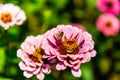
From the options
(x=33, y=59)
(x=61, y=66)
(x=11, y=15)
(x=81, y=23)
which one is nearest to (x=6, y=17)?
(x=11, y=15)

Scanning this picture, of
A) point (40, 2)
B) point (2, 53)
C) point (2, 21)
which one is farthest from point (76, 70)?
point (40, 2)

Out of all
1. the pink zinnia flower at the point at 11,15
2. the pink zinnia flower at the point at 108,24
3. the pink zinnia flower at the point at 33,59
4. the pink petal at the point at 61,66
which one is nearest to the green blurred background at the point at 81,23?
the pink zinnia flower at the point at 108,24

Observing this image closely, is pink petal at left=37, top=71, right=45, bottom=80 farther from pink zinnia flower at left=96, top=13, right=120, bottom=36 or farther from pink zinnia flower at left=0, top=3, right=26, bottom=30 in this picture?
pink zinnia flower at left=96, top=13, right=120, bottom=36

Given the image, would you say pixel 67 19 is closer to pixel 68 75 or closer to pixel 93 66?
pixel 93 66

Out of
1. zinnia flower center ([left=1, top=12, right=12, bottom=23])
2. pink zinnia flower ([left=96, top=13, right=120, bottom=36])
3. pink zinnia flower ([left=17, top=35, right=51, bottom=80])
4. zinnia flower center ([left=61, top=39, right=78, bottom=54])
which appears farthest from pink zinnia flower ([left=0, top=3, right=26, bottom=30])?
pink zinnia flower ([left=96, top=13, right=120, bottom=36])

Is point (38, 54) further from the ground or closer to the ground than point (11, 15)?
closer to the ground

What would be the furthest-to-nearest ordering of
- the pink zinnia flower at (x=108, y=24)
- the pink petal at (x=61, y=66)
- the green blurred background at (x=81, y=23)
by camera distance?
1. the pink zinnia flower at (x=108, y=24)
2. the green blurred background at (x=81, y=23)
3. the pink petal at (x=61, y=66)

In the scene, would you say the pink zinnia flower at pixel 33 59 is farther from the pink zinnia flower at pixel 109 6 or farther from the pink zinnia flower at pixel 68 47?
the pink zinnia flower at pixel 109 6

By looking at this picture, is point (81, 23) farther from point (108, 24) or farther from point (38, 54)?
point (38, 54)
